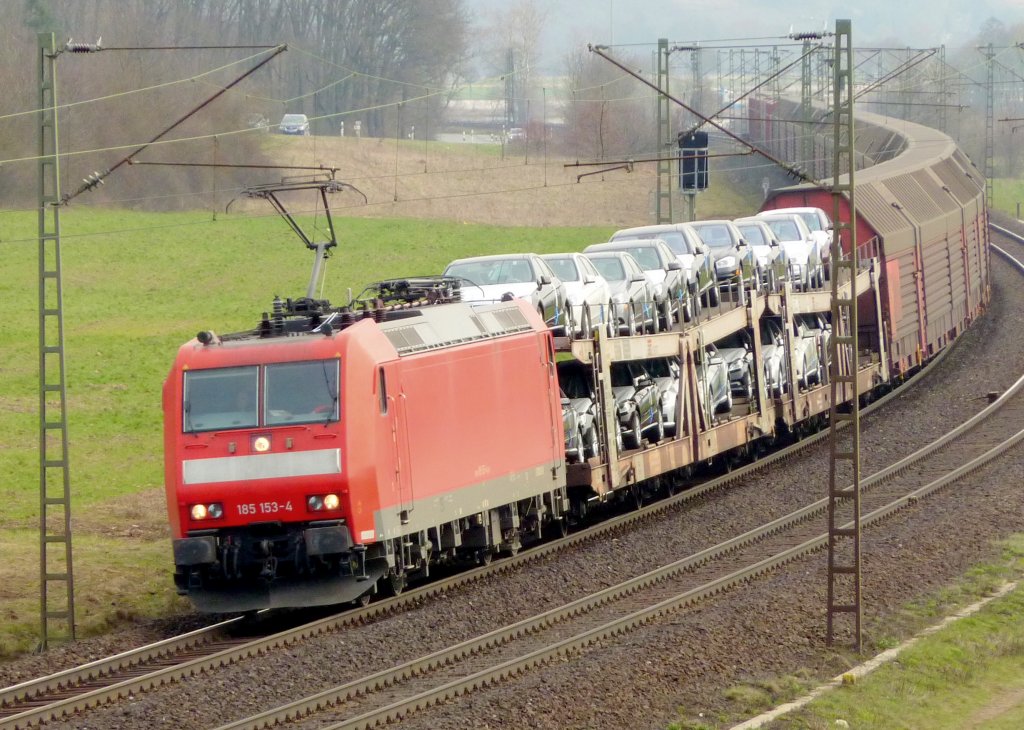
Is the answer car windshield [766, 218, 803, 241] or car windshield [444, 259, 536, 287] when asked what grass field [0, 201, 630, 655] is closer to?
car windshield [444, 259, 536, 287]

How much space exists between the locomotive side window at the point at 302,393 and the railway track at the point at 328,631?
80.5 inches

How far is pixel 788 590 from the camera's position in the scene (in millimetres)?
16484

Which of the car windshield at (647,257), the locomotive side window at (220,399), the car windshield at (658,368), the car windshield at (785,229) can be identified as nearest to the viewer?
the locomotive side window at (220,399)

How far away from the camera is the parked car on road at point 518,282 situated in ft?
70.3

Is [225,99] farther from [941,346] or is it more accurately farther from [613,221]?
[941,346]

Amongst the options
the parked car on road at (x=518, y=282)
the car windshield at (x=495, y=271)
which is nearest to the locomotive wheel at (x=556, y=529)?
the parked car on road at (x=518, y=282)

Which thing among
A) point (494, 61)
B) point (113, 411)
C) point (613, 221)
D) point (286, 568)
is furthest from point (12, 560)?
point (494, 61)

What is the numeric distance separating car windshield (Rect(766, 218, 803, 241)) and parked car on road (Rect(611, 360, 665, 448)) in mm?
8172

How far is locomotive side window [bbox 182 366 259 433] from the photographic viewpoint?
51.0 feet

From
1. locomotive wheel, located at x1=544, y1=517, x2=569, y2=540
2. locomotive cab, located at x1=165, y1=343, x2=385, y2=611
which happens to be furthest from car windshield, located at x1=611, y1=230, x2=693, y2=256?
locomotive cab, located at x1=165, y1=343, x2=385, y2=611

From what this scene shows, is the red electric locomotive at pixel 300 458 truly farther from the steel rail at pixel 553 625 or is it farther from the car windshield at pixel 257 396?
the steel rail at pixel 553 625

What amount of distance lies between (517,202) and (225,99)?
1734 cm

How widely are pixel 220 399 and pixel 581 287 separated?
26.8 feet

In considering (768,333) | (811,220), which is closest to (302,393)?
(768,333)
